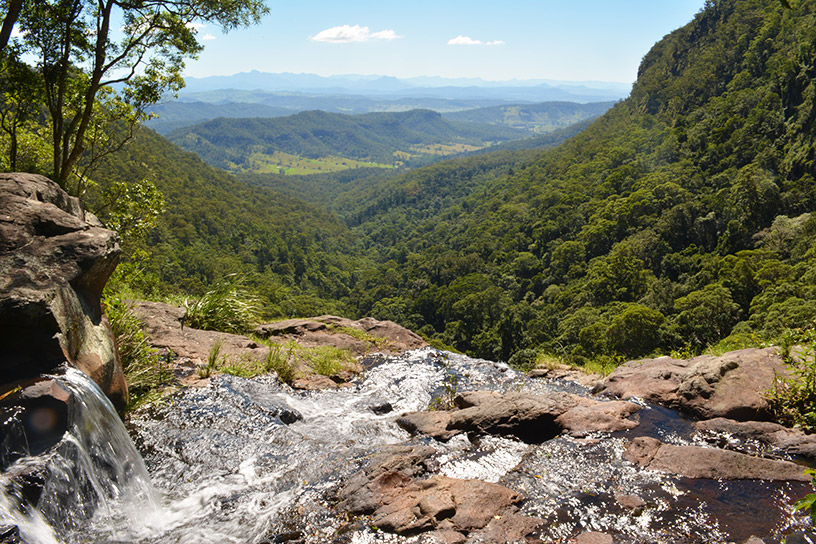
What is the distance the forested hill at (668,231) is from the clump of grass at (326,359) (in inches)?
461

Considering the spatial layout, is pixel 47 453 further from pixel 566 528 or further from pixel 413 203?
pixel 413 203

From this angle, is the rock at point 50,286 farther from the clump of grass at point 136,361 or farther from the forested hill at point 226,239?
the forested hill at point 226,239

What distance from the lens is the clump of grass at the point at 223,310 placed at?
1055 centimetres

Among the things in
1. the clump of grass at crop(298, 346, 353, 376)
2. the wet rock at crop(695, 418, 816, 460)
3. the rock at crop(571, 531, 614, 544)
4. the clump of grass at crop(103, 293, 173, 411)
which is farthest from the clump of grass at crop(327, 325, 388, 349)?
the rock at crop(571, 531, 614, 544)

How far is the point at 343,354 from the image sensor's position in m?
11.0

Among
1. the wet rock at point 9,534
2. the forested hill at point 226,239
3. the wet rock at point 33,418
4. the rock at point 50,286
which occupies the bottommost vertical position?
the forested hill at point 226,239

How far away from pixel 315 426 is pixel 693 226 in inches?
2025

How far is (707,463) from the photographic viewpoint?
5430 mm

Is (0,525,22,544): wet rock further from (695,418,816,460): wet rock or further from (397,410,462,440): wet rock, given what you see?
(695,418,816,460): wet rock

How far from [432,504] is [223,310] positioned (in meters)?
8.13

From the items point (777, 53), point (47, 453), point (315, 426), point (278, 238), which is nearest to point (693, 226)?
point (777, 53)

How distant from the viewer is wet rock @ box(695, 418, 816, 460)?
17.9 ft

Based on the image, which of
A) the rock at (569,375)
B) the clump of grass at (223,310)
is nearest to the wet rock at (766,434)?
the rock at (569,375)

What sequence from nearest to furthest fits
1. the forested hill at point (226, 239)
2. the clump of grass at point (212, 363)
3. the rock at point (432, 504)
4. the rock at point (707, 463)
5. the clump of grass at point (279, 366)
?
1. the rock at point (432, 504)
2. the rock at point (707, 463)
3. the clump of grass at point (212, 363)
4. the clump of grass at point (279, 366)
5. the forested hill at point (226, 239)
